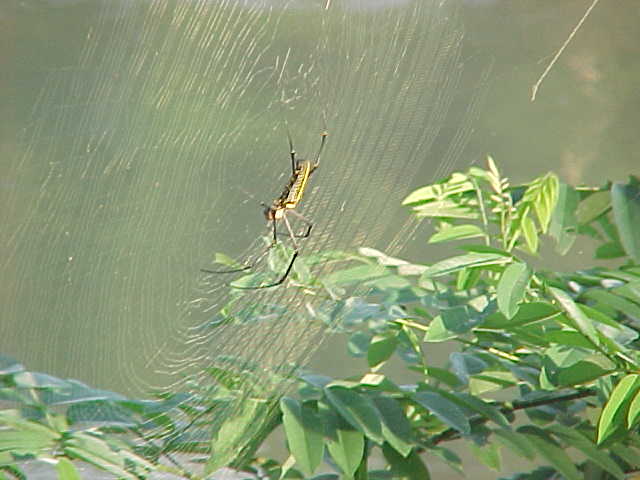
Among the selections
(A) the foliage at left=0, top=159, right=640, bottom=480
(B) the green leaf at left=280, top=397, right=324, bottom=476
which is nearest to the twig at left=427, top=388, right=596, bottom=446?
(A) the foliage at left=0, top=159, right=640, bottom=480

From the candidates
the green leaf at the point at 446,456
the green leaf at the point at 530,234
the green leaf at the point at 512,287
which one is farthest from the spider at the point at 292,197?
the green leaf at the point at 530,234

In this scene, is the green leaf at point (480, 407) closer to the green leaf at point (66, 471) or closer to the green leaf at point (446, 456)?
the green leaf at point (446, 456)

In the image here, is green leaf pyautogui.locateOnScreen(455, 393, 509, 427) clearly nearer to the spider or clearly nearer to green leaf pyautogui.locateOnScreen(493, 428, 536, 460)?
green leaf pyautogui.locateOnScreen(493, 428, 536, 460)

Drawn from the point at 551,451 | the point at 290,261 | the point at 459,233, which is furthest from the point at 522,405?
the point at 290,261

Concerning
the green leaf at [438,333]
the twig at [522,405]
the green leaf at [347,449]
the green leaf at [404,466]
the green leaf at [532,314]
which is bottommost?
the green leaf at [404,466]

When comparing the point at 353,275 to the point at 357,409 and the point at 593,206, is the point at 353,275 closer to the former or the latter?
the point at 357,409

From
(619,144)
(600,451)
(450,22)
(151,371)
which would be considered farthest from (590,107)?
(151,371)

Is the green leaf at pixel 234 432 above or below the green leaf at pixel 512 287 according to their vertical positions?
below
